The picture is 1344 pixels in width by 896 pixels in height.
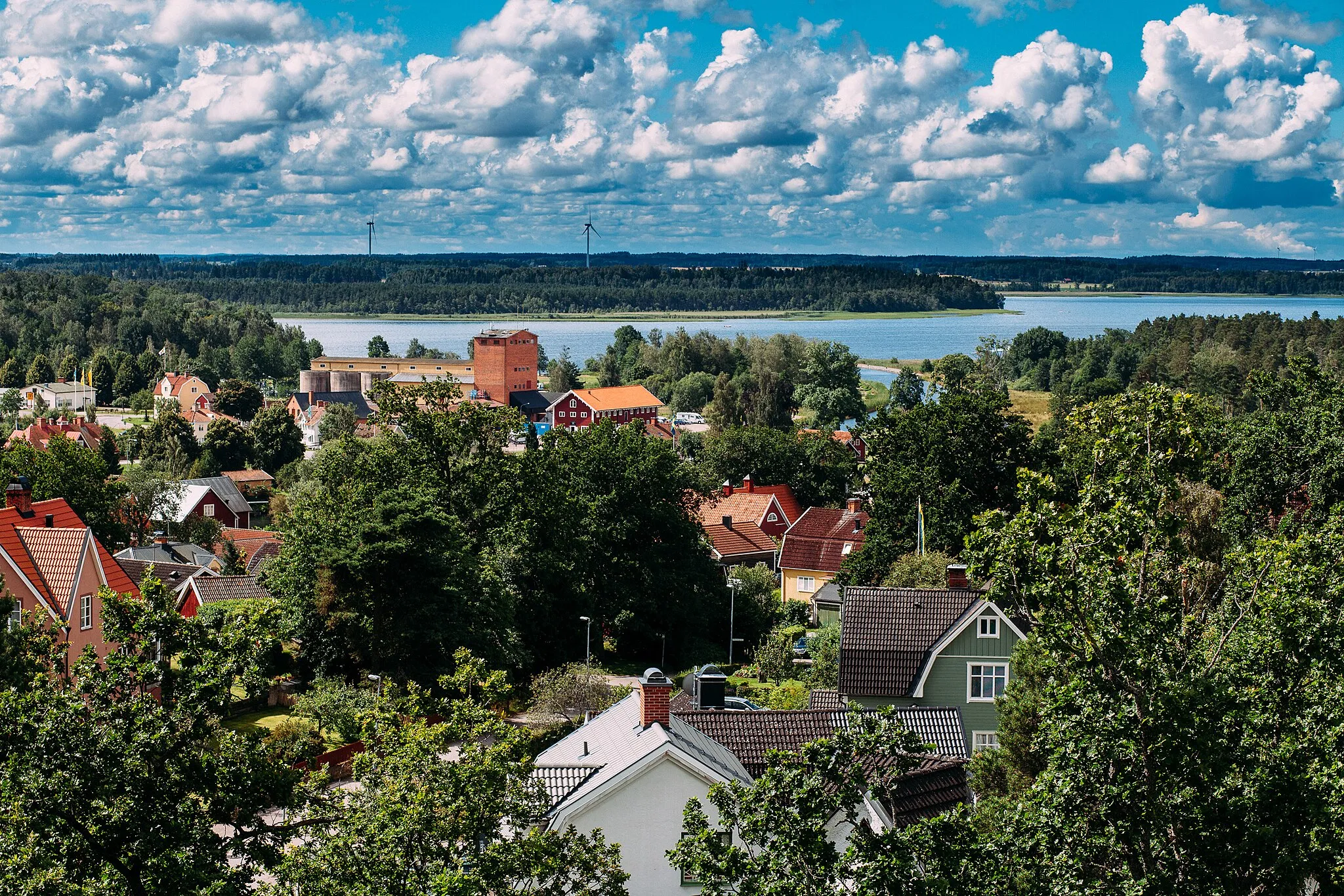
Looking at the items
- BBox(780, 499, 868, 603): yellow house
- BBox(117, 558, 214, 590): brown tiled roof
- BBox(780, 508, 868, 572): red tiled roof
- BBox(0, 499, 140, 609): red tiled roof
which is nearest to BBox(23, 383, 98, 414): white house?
BBox(117, 558, 214, 590): brown tiled roof

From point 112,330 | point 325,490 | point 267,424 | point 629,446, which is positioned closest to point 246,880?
point 325,490

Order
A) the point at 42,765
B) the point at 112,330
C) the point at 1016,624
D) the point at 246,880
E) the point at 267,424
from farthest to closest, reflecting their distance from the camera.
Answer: the point at 112,330 → the point at 267,424 → the point at 1016,624 → the point at 246,880 → the point at 42,765

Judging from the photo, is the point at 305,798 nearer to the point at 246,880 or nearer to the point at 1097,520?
the point at 246,880

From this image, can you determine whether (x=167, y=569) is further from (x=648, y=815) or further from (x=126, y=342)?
(x=126, y=342)

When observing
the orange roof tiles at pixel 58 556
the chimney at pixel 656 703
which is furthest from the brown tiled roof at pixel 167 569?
the chimney at pixel 656 703

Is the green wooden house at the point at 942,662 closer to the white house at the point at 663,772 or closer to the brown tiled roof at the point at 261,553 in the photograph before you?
the white house at the point at 663,772
